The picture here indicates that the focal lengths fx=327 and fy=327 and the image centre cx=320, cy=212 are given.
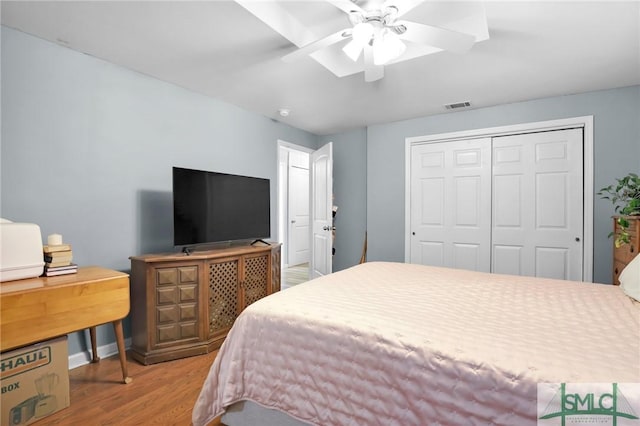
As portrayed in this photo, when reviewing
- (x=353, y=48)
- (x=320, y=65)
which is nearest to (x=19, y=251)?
(x=353, y=48)

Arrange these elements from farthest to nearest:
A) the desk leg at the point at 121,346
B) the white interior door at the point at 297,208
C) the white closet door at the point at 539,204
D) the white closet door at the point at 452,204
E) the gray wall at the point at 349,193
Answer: the white interior door at the point at 297,208 < the gray wall at the point at 349,193 < the white closet door at the point at 452,204 < the white closet door at the point at 539,204 < the desk leg at the point at 121,346

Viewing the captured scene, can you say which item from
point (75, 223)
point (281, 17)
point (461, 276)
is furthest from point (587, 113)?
point (75, 223)

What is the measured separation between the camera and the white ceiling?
1.91m

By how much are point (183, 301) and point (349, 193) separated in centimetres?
288

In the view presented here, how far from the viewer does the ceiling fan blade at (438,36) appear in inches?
65.7

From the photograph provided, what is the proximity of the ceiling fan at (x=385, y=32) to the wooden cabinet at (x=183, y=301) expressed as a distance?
1.75m

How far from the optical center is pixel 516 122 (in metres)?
3.56

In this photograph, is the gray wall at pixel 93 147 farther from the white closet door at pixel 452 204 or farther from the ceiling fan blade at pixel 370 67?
the white closet door at pixel 452 204

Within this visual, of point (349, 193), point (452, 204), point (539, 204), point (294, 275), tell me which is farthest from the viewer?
point (294, 275)

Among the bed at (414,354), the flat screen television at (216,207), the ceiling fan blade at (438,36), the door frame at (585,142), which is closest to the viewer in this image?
the bed at (414,354)

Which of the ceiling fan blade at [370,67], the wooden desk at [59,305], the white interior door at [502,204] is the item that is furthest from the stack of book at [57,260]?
the white interior door at [502,204]

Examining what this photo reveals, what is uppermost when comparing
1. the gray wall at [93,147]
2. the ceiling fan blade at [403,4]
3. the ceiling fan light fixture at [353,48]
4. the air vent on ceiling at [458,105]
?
the air vent on ceiling at [458,105]

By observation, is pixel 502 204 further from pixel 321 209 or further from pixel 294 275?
pixel 294 275

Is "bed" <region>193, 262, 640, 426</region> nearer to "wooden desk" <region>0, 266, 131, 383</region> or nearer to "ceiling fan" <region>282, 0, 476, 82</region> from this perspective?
"wooden desk" <region>0, 266, 131, 383</region>
